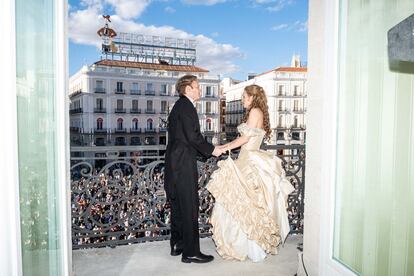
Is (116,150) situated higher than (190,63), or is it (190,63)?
(190,63)

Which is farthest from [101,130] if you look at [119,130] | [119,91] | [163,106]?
[163,106]

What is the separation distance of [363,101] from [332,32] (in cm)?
49

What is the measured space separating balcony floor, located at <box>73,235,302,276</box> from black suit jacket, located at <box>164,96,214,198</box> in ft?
2.35

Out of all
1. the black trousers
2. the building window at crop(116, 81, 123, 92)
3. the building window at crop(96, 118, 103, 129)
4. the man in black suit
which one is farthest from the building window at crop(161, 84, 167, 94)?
the black trousers

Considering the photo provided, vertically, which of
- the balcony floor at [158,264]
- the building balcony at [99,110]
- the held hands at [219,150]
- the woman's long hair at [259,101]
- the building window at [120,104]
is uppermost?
the building window at [120,104]

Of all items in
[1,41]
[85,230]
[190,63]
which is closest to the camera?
[1,41]

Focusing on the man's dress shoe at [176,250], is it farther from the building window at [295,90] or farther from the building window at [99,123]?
the building window at [295,90]

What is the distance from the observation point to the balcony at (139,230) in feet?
9.84

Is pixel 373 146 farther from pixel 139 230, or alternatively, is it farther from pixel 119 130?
pixel 119 130

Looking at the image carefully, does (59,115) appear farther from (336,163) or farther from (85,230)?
(85,230)

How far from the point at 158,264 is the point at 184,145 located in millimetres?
1111

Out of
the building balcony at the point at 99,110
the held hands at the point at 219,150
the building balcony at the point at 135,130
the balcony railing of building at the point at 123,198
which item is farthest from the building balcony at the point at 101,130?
the held hands at the point at 219,150

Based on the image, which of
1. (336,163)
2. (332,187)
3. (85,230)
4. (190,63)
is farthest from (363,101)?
(190,63)

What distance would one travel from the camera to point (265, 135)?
3496 millimetres
